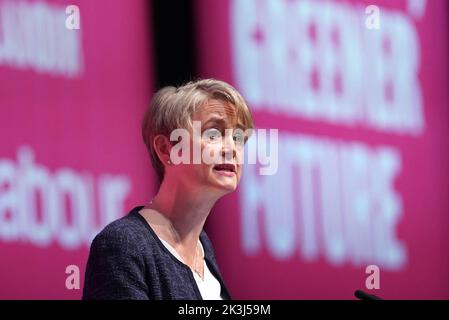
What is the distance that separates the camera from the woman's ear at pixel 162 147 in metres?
1.73

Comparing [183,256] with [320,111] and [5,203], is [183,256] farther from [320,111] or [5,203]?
[320,111]

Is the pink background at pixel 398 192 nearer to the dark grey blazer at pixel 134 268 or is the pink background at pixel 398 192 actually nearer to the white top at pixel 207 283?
the white top at pixel 207 283

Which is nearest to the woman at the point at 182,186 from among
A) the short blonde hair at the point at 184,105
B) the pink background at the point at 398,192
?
the short blonde hair at the point at 184,105

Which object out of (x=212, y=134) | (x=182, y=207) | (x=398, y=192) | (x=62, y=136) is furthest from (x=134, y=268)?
(x=398, y=192)

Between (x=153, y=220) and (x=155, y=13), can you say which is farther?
(x=155, y=13)

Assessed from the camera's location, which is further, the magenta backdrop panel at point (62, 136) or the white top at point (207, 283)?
the magenta backdrop panel at point (62, 136)

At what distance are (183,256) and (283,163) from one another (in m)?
1.38

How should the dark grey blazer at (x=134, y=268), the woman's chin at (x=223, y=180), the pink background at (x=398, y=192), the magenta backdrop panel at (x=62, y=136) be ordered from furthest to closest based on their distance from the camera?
1. the pink background at (x=398, y=192)
2. the magenta backdrop panel at (x=62, y=136)
3. the woman's chin at (x=223, y=180)
4. the dark grey blazer at (x=134, y=268)

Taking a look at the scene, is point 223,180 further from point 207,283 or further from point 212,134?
point 207,283

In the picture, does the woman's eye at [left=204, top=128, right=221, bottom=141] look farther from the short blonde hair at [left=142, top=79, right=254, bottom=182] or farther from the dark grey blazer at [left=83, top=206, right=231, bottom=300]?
the dark grey blazer at [left=83, top=206, right=231, bottom=300]

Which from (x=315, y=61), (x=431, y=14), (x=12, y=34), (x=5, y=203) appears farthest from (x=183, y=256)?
(x=431, y=14)

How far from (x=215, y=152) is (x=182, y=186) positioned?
0.10 m
